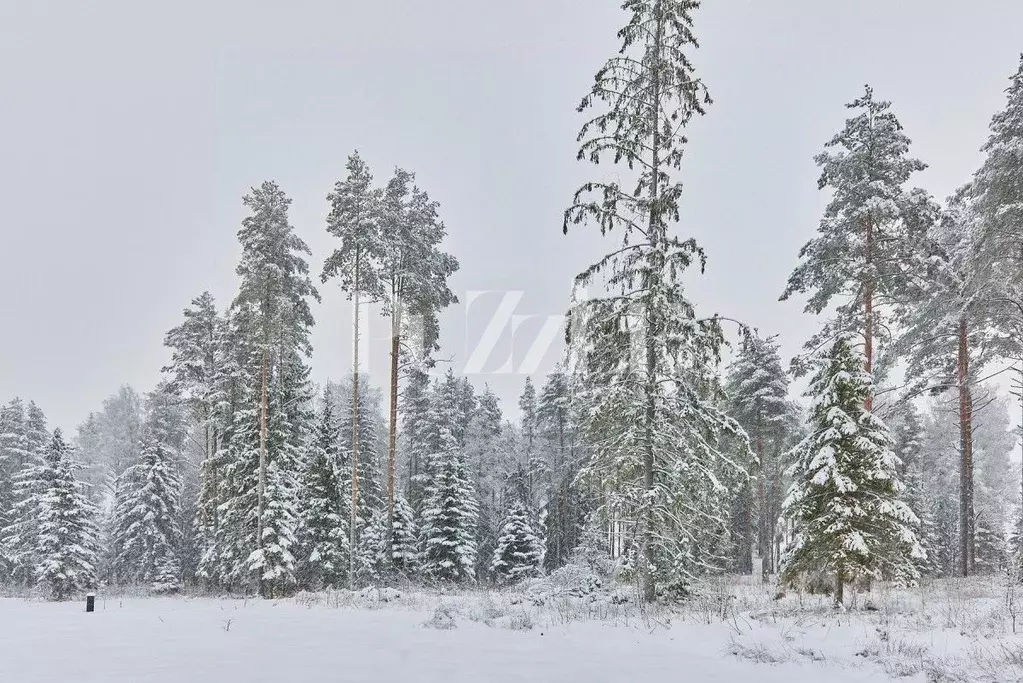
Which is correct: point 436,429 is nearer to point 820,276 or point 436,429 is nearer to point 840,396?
point 820,276

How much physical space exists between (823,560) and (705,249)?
276 inches

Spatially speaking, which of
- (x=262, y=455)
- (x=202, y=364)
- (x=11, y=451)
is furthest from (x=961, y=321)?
(x=11, y=451)

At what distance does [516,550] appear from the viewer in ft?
107

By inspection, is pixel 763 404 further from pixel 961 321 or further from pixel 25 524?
pixel 25 524

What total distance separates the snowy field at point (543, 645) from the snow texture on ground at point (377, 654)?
1.0 inches

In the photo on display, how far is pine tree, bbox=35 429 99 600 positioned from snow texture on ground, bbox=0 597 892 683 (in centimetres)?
1372

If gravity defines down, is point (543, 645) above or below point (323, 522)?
above

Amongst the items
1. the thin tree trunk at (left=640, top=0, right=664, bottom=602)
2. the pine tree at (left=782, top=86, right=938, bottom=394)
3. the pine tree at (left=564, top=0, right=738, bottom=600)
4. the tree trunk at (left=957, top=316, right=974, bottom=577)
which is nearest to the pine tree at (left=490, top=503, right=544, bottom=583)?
the tree trunk at (left=957, top=316, right=974, bottom=577)

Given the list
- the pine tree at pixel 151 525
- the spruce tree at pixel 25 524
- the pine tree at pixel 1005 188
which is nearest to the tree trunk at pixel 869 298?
the pine tree at pixel 1005 188

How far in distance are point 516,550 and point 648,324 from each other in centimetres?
2329

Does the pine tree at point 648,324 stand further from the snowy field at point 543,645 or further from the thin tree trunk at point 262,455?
the thin tree trunk at point 262,455

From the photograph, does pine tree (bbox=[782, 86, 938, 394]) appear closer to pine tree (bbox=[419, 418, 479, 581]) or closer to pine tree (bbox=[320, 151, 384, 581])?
pine tree (bbox=[320, 151, 384, 581])

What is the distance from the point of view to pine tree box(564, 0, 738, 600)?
12.7 meters

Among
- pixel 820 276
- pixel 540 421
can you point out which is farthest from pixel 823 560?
pixel 540 421
